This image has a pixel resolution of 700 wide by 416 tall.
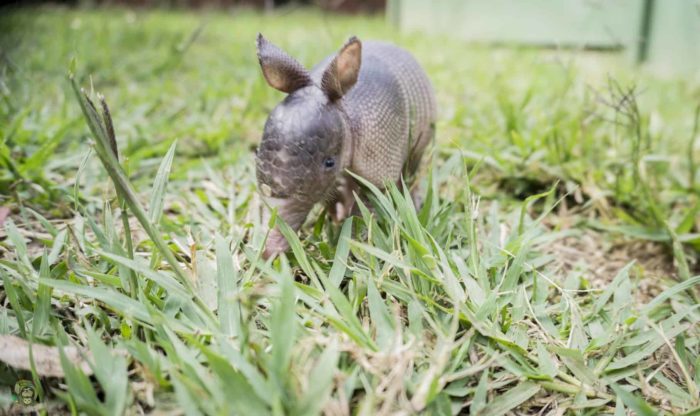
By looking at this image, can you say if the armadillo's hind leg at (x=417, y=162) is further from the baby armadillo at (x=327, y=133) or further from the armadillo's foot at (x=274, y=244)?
the armadillo's foot at (x=274, y=244)

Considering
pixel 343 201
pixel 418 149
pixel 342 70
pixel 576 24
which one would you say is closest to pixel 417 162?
pixel 418 149

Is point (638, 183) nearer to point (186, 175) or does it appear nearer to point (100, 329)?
point (186, 175)

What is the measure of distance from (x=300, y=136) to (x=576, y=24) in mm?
4704

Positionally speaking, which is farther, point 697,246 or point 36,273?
point 697,246

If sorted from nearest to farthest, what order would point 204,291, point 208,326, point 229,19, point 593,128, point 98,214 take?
point 208,326, point 204,291, point 98,214, point 593,128, point 229,19

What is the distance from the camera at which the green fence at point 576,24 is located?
500 centimetres

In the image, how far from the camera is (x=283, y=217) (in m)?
1.52

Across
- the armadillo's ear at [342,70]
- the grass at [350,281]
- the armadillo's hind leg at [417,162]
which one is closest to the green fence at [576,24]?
the grass at [350,281]

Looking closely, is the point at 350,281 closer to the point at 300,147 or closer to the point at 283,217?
the point at 283,217

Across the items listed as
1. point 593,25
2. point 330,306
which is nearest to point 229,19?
point 593,25

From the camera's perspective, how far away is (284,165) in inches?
56.5

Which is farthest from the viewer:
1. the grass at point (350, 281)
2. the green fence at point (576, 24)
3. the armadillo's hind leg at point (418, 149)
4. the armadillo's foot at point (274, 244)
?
the green fence at point (576, 24)

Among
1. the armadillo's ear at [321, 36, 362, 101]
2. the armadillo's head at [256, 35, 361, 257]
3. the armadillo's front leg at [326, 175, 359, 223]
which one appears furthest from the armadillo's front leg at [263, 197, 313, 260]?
the armadillo's ear at [321, 36, 362, 101]

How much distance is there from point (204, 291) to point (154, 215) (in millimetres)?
228
